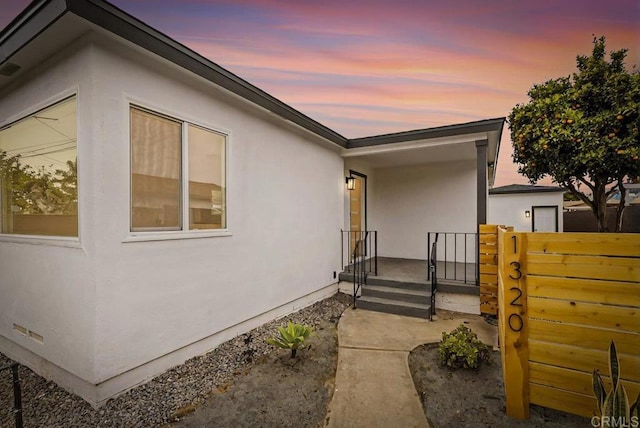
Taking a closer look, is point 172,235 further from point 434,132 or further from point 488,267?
point 434,132

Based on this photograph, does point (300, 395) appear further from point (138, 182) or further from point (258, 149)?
point (258, 149)

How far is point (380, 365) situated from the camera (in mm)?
3096

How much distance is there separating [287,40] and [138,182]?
3.77m

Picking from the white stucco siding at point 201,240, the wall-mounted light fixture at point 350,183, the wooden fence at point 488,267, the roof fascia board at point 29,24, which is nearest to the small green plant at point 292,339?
the white stucco siding at point 201,240

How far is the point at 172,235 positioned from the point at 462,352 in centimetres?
333

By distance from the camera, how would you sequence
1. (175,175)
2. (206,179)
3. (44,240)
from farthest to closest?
(206,179), (175,175), (44,240)

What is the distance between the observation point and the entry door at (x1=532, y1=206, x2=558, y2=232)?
36.0ft

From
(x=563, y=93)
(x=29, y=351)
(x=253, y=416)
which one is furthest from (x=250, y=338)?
(x=563, y=93)

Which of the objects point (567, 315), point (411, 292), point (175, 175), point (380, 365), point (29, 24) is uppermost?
point (29, 24)

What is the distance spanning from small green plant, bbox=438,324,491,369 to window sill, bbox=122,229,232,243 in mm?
2927

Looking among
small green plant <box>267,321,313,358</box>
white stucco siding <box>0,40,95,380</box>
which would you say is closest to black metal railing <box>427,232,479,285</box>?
small green plant <box>267,321,313,358</box>

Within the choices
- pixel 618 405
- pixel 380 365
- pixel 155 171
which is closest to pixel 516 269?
pixel 618 405

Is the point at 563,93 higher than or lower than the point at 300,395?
higher

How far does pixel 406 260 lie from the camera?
7.48 metres
